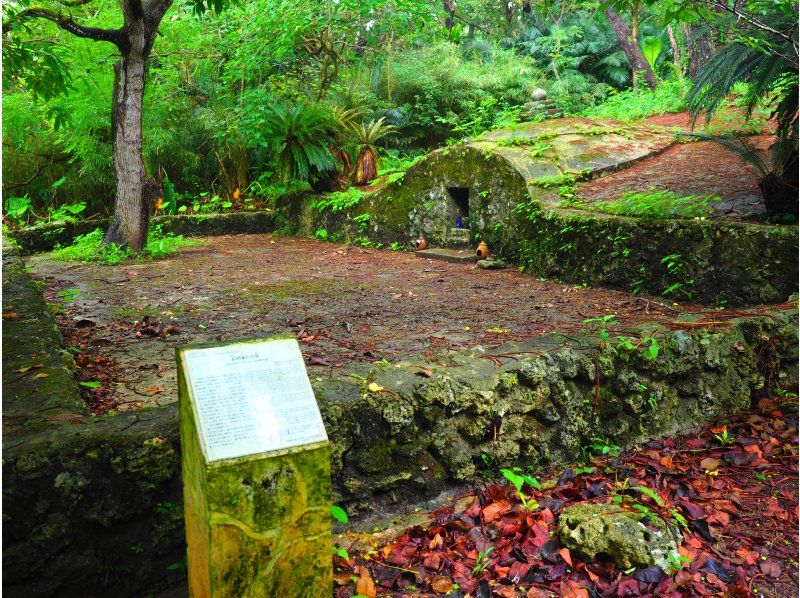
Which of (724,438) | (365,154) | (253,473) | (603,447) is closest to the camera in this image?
(253,473)

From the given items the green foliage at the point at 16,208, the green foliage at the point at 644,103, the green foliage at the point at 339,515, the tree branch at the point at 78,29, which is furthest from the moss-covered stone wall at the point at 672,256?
the green foliage at the point at 16,208

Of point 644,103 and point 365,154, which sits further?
point 644,103

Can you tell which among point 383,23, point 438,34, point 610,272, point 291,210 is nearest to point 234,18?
point 383,23

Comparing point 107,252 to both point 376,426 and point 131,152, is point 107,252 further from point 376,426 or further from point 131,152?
point 376,426

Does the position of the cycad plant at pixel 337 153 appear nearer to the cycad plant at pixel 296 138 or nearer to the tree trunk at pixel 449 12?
the cycad plant at pixel 296 138

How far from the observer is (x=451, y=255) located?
24.3ft

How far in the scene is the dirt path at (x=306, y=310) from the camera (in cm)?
364

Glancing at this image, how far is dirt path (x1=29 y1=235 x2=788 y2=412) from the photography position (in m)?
3.64

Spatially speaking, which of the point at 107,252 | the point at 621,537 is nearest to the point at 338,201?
the point at 107,252

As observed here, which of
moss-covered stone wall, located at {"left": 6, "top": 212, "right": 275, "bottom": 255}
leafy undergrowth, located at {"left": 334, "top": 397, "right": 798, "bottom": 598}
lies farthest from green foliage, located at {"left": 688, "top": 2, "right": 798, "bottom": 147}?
moss-covered stone wall, located at {"left": 6, "top": 212, "right": 275, "bottom": 255}

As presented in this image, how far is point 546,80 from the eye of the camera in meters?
14.3

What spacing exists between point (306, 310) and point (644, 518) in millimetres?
3028

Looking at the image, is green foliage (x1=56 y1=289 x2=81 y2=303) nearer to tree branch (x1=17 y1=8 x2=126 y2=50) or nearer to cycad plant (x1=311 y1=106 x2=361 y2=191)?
tree branch (x1=17 y1=8 x2=126 y2=50)

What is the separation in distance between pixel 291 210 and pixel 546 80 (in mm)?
7205
